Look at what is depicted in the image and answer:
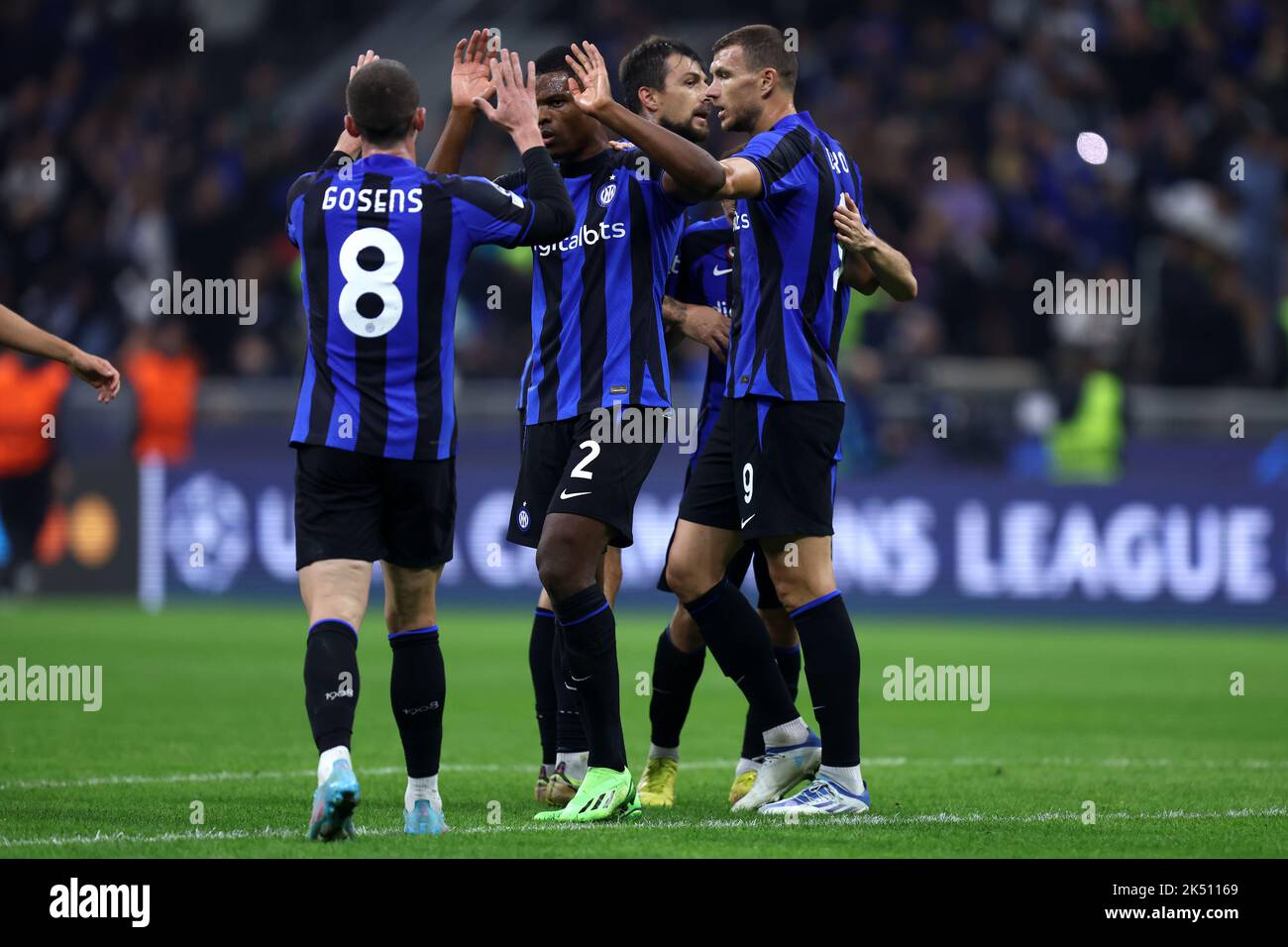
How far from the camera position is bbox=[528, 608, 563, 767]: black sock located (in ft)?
22.4

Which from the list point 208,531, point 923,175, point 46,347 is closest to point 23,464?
point 208,531

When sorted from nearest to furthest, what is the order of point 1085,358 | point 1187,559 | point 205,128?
1. point 1187,559
2. point 1085,358
3. point 205,128

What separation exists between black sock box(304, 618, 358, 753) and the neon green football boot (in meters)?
0.91

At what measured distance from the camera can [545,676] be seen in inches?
272

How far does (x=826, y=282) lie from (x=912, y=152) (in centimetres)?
1355

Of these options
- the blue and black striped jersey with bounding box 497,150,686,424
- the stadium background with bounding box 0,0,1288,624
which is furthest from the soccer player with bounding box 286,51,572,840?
the stadium background with bounding box 0,0,1288,624

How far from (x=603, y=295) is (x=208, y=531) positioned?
10.1 meters

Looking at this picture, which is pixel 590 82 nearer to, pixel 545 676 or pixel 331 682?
pixel 331 682

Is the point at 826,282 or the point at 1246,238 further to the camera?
the point at 1246,238

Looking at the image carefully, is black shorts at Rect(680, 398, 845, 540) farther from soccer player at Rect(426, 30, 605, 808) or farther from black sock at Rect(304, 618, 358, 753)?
black sock at Rect(304, 618, 358, 753)
